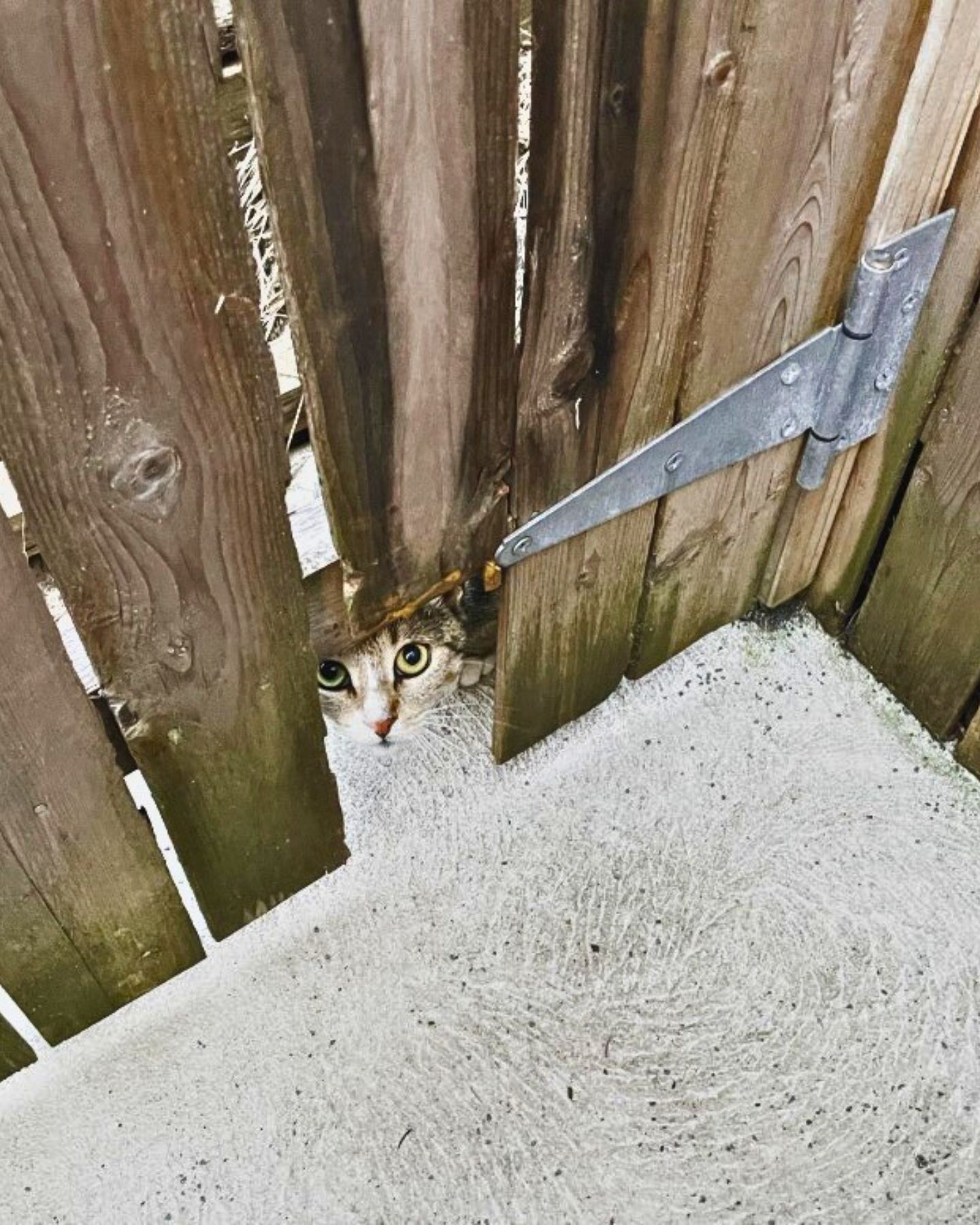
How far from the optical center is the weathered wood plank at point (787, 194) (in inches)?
44.2

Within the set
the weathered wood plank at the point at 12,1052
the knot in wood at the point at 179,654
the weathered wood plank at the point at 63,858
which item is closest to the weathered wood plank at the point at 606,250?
the knot in wood at the point at 179,654

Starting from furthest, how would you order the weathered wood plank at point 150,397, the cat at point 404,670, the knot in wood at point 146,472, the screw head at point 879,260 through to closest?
the cat at point 404,670
the screw head at point 879,260
the knot in wood at point 146,472
the weathered wood plank at point 150,397

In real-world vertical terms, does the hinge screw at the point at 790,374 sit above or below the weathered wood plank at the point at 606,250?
below

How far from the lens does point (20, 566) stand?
987 millimetres

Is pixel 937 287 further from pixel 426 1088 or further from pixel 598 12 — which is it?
pixel 426 1088

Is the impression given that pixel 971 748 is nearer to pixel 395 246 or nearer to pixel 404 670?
pixel 404 670

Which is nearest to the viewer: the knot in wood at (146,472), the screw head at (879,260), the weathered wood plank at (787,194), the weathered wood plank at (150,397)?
the weathered wood plank at (150,397)

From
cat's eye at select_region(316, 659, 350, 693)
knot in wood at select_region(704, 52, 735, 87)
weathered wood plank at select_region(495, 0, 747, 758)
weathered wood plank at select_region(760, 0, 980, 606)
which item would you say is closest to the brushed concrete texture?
cat's eye at select_region(316, 659, 350, 693)

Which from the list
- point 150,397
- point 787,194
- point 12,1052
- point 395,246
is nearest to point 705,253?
point 787,194

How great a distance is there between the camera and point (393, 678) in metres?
1.75

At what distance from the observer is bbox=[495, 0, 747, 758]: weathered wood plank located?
1007 millimetres

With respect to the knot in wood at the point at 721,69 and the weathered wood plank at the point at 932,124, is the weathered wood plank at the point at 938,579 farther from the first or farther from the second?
the knot in wood at the point at 721,69

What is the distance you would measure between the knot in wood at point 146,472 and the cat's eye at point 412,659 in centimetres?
72

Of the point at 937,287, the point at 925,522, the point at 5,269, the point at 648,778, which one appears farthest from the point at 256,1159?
the point at 937,287
